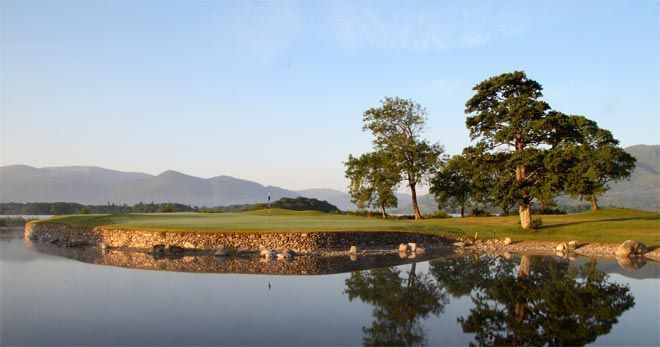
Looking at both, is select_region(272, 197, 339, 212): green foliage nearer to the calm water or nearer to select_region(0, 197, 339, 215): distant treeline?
select_region(0, 197, 339, 215): distant treeline

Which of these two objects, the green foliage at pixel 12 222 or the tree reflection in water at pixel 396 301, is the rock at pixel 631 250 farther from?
the green foliage at pixel 12 222

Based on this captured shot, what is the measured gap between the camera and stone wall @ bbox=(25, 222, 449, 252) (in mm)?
30625

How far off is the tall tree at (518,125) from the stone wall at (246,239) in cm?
904

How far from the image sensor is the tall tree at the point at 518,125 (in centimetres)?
3738

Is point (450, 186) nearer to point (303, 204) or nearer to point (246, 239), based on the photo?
point (303, 204)

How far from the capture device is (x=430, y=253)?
30500 millimetres

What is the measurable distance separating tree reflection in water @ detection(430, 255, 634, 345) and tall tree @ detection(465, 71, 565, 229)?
13.8 metres

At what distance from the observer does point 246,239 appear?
101 feet

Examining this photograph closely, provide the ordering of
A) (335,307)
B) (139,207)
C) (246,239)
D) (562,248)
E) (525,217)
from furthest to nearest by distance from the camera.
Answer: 1. (139,207)
2. (525,217)
3. (562,248)
4. (246,239)
5. (335,307)

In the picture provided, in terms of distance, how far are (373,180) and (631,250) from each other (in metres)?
34.5

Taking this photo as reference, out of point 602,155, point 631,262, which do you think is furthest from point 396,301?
point 602,155

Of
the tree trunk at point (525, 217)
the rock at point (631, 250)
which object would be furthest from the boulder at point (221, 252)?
the rock at point (631, 250)

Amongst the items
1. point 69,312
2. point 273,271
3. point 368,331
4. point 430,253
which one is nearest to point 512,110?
point 430,253

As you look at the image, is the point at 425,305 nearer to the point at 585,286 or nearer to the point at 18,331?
the point at 585,286
